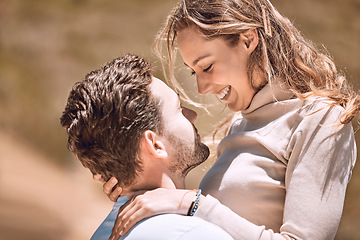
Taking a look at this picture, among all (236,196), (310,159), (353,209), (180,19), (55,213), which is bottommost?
(353,209)

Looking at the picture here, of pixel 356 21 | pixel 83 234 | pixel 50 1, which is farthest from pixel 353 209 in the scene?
pixel 50 1

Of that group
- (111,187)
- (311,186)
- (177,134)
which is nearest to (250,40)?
(177,134)

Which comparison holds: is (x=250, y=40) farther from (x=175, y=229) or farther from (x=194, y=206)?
(x=175, y=229)

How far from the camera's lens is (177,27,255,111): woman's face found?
1490 mm

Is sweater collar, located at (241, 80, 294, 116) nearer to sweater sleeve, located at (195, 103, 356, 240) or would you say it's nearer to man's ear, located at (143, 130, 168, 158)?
sweater sleeve, located at (195, 103, 356, 240)

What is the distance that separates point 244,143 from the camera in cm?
149

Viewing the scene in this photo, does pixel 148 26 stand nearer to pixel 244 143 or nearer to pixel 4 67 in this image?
pixel 4 67

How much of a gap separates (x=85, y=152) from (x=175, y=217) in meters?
0.32

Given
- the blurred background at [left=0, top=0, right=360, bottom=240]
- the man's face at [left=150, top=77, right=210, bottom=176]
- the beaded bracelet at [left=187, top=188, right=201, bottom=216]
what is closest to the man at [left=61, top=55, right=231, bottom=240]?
the man's face at [left=150, top=77, right=210, bottom=176]

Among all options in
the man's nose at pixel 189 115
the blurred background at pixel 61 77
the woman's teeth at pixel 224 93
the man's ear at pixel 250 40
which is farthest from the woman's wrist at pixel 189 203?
the blurred background at pixel 61 77

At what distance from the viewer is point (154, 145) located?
1.34m

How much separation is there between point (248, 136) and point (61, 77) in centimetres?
258

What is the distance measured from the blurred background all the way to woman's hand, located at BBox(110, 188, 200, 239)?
2.29 meters

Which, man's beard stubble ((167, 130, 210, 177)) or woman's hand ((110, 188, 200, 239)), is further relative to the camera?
man's beard stubble ((167, 130, 210, 177))
